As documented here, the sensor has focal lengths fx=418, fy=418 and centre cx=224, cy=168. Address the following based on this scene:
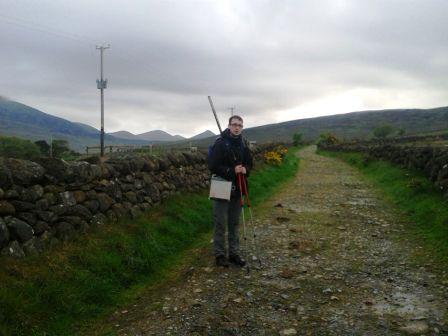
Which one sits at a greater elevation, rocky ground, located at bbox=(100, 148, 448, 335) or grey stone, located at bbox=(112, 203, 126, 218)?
grey stone, located at bbox=(112, 203, 126, 218)

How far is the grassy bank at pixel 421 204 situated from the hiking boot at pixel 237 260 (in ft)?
10.5

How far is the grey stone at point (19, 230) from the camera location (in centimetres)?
567

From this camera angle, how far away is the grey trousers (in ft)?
23.3

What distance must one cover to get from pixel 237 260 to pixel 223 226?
62cm

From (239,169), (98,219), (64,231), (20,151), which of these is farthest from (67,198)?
(20,151)

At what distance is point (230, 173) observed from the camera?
7043 millimetres

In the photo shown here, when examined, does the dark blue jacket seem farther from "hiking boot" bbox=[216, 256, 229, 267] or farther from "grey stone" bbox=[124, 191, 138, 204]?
"grey stone" bbox=[124, 191, 138, 204]

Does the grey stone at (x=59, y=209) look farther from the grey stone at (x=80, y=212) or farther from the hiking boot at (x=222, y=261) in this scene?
the hiking boot at (x=222, y=261)

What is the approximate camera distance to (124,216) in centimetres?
827

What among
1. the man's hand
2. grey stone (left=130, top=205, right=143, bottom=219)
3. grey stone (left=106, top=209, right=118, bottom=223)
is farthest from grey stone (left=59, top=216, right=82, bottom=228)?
the man's hand

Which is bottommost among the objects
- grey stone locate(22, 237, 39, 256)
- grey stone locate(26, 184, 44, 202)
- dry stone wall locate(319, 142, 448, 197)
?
grey stone locate(22, 237, 39, 256)

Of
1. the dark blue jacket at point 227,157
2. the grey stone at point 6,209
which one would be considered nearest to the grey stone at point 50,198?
the grey stone at point 6,209

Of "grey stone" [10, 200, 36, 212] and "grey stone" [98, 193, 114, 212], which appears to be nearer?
"grey stone" [10, 200, 36, 212]

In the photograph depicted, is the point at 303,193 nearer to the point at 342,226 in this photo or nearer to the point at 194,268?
the point at 342,226
